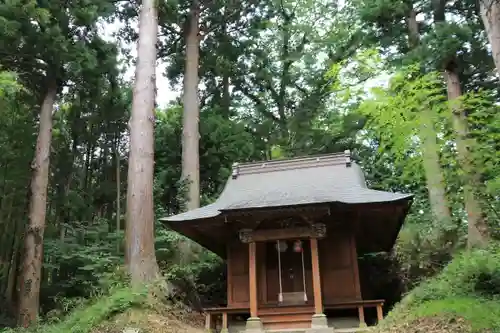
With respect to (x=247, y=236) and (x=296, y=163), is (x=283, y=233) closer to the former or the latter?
(x=247, y=236)

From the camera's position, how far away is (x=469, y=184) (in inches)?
324

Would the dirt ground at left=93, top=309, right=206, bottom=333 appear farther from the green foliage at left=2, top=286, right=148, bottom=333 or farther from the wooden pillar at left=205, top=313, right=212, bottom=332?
the wooden pillar at left=205, top=313, right=212, bottom=332

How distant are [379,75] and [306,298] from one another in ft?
22.4

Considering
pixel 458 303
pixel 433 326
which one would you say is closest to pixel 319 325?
pixel 433 326

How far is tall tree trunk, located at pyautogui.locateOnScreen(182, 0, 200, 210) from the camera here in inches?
533

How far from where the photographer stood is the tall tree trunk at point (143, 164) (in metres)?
8.80

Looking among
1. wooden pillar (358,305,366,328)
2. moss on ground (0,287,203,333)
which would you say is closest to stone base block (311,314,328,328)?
wooden pillar (358,305,366,328)

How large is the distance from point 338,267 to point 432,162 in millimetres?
3494

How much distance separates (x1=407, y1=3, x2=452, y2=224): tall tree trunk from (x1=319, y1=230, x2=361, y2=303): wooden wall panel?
2.42 m

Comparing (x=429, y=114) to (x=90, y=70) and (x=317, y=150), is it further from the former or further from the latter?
(x=90, y=70)

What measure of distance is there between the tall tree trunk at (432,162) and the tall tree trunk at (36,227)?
365 inches

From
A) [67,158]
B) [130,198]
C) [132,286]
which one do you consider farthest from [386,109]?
[67,158]

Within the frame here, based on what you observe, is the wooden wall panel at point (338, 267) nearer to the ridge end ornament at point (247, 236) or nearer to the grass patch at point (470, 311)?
the ridge end ornament at point (247, 236)

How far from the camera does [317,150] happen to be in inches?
682
